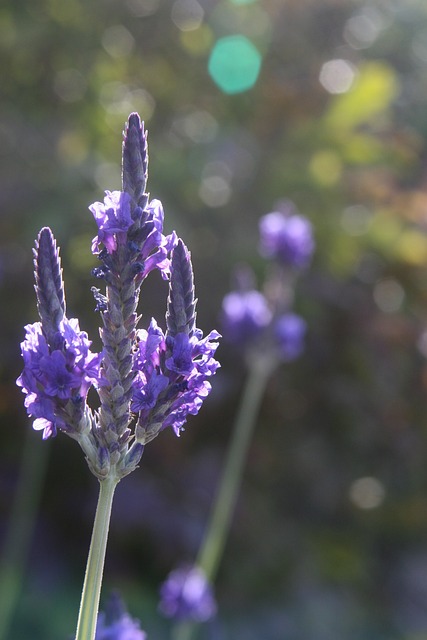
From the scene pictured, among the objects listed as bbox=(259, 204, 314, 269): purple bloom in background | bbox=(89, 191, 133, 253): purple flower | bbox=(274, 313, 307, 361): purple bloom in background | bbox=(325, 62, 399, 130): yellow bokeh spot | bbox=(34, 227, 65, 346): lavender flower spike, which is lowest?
bbox=(34, 227, 65, 346): lavender flower spike

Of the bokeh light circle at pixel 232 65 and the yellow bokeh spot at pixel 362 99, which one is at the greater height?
the bokeh light circle at pixel 232 65

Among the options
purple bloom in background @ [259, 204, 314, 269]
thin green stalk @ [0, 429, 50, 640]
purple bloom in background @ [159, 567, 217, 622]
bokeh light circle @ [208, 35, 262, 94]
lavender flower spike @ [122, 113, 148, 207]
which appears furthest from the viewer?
bokeh light circle @ [208, 35, 262, 94]

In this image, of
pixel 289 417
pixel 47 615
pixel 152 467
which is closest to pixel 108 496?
pixel 47 615

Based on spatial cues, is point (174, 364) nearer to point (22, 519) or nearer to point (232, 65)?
point (22, 519)

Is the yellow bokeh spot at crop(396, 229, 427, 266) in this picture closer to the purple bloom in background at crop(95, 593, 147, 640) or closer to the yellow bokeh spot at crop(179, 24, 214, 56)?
the yellow bokeh spot at crop(179, 24, 214, 56)

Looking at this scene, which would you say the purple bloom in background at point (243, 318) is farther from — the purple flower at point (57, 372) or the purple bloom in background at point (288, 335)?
the purple flower at point (57, 372)

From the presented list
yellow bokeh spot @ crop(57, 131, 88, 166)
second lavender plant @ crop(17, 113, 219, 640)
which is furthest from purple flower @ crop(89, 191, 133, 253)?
yellow bokeh spot @ crop(57, 131, 88, 166)

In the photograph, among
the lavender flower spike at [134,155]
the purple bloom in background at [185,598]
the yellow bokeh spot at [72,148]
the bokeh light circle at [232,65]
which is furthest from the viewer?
the bokeh light circle at [232,65]

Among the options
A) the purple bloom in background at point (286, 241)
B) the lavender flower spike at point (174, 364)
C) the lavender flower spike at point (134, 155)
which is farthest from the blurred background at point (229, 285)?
the lavender flower spike at point (134, 155)

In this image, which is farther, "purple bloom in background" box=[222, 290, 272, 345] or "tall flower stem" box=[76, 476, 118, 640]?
"purple bloom in background" box=[222, 290, 272, 345]
